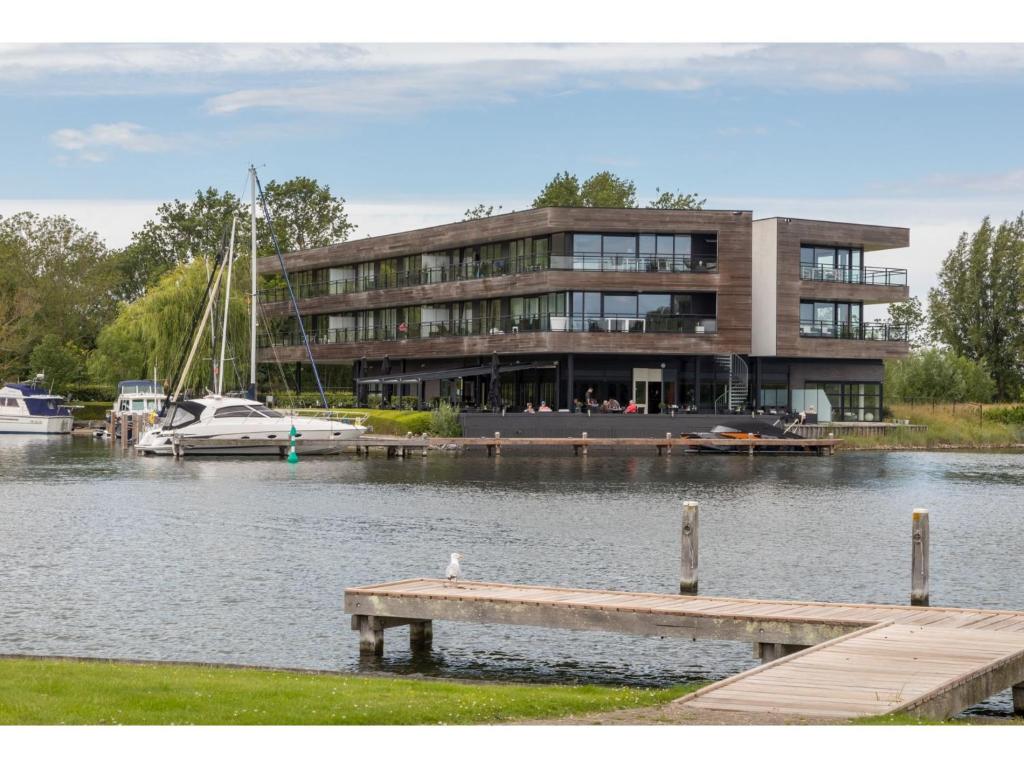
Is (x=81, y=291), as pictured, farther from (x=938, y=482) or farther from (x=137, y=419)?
(x=938, y=482)

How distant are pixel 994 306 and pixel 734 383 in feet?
Result: 140

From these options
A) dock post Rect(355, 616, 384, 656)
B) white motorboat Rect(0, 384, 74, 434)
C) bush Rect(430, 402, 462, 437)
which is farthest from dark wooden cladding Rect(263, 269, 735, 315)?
dock post Rect(355, 616, 384, 656)

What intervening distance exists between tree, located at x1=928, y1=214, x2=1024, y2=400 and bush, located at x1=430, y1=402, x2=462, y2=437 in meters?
Answer: 54.9

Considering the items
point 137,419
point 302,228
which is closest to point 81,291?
point 302,228

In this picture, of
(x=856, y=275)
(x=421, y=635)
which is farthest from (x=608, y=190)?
(x=421, y=635)

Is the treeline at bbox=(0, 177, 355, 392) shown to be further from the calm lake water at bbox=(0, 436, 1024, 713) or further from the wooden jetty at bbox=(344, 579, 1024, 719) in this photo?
the wooden jetty at bbox=(344, 579, 1024, 719)

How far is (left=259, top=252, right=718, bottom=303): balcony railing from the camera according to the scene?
251 feet

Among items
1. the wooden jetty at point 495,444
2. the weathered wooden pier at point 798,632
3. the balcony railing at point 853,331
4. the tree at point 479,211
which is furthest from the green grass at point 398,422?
the tree at point 479,211

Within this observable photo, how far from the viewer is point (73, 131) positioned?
83250 millimetres

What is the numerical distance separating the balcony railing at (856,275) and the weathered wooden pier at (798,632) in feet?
193

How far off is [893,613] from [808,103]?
57.3m

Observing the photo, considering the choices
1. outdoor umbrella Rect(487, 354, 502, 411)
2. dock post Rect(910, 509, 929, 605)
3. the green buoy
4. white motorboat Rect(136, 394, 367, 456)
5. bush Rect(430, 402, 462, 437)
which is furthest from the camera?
outdoor umbrella Rect(487, 354, 502, 411)

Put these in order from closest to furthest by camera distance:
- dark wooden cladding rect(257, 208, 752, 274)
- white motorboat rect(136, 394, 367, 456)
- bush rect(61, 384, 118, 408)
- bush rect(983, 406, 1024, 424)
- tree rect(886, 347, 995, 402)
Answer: white motorboat rect(136, 394, 367, 456)
dark wooden cladding rect(257, 208, 752, 274)
bush rect(983, 406, 1024, 424)
tree rect(886, 347, 995, 402)
bush rect(61, 384, 118, 408)

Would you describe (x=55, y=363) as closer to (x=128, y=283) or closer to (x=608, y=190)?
(x=128, y=283)
